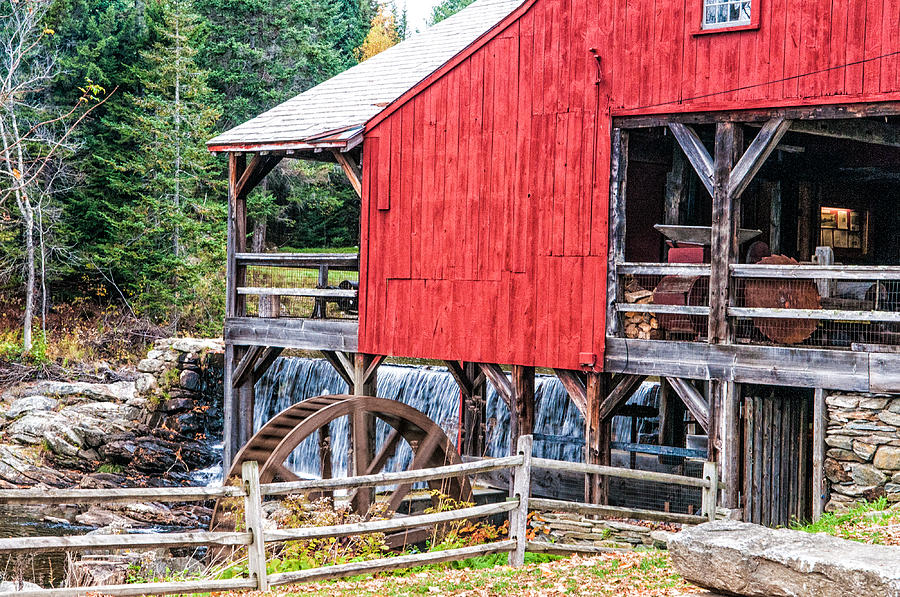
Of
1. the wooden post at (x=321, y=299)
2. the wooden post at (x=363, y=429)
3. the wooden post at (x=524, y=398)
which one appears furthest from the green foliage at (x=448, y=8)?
the wooden post at (x=524, y=398)

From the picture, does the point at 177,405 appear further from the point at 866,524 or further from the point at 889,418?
the point at 866,524

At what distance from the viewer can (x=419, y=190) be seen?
14.8 meters

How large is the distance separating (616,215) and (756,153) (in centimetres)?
189

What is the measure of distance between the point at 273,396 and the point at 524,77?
1268 cm

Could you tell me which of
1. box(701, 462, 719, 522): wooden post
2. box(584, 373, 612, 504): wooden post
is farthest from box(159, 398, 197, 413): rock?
box(701, 462, 719, 522): wooden post

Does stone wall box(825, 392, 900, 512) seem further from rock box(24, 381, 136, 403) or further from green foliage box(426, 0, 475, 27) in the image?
green foliage box(426, 0, 475, 27)

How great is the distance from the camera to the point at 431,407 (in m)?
20.7

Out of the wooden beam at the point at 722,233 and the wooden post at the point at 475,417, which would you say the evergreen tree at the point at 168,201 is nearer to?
the wooden post at the point at 475,417

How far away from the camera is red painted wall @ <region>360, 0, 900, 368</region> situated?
11445 mm

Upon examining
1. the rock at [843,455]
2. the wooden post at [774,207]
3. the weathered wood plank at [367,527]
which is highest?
the wooden post at [774,207]

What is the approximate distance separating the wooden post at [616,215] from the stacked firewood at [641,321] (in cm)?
23

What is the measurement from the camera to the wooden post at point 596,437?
12.9 m

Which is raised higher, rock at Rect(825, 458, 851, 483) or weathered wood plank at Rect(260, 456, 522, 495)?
weathered wood plank at Rect(260, 456, 522, 495)

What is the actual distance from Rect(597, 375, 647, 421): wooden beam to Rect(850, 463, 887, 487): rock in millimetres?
2975
